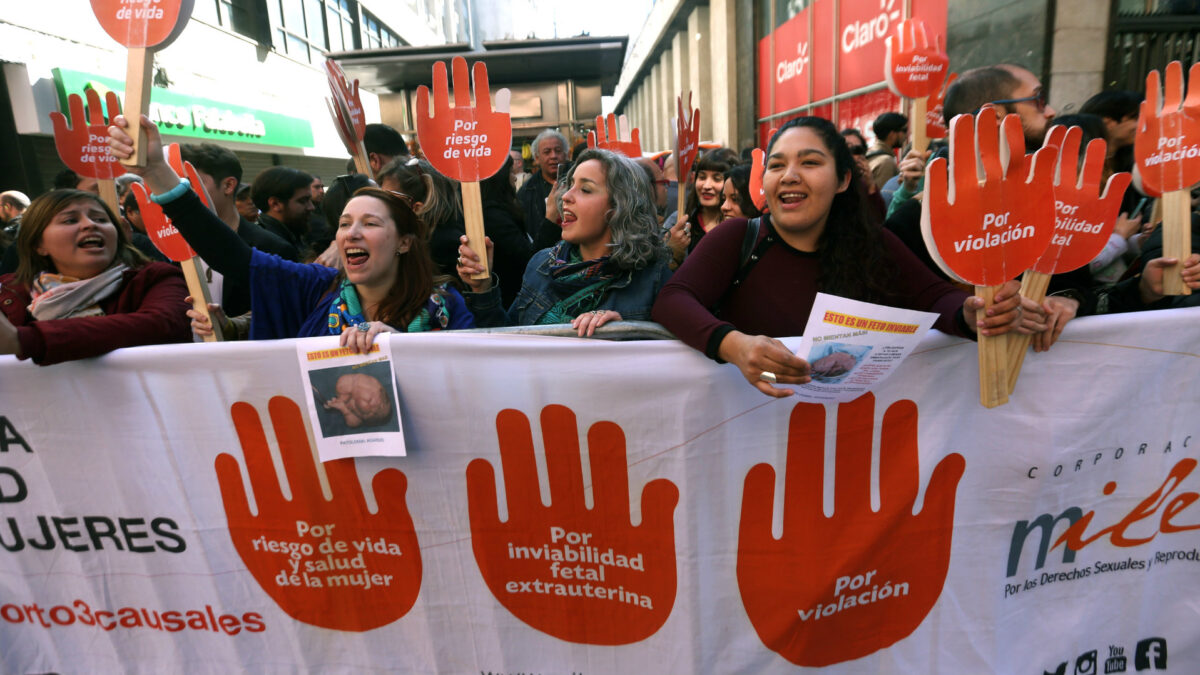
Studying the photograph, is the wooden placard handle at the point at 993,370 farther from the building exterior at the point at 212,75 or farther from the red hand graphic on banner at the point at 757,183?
the building exterior at the point at 212,75

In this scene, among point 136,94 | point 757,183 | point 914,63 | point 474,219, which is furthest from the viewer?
point 914,63

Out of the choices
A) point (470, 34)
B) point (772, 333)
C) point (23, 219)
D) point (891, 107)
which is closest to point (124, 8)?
point (23, 219)

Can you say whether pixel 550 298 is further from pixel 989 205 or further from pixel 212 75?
pixel 212 75

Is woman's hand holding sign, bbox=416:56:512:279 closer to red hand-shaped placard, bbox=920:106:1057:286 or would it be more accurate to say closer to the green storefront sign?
red hand-shaped placard, bbox=920:106:1057:286

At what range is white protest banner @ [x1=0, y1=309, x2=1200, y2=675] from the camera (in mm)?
1771

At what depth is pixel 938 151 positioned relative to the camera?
7.17 ft

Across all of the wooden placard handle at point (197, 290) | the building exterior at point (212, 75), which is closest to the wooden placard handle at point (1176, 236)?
the wooden placard handle at point (197, 290)

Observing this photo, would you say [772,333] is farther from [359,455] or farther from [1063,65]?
[1063,65]

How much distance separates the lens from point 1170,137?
2.09 meters

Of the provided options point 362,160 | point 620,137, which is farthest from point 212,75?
point 362,160

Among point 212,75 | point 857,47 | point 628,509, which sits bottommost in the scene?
point 628,509

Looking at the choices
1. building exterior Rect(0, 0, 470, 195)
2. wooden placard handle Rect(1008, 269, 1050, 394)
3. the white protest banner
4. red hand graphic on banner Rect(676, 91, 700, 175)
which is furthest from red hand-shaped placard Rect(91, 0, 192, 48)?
wooden placard handle Rect(1008, 269, 1050, 394)

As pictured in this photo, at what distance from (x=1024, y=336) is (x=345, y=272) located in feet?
6.70

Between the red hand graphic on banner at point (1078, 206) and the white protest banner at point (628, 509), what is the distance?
0.22 m
